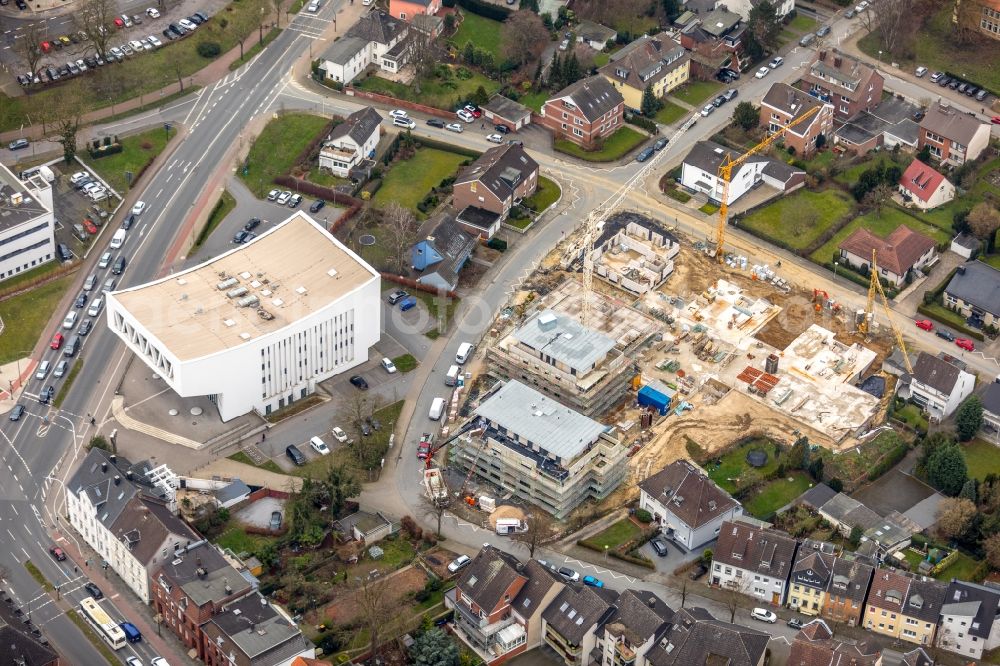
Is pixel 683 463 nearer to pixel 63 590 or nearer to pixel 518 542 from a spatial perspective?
pixel 518 542

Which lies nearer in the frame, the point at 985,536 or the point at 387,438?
the point at 985,536

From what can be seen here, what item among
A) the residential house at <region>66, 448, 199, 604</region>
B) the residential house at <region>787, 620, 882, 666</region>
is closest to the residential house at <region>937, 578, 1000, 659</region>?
the residential house at <region>787, 620, 882, 666</region>

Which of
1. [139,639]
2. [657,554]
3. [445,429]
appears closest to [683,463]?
[657,554]

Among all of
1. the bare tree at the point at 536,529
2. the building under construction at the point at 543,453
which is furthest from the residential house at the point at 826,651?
the building under construction at the point at 543,453

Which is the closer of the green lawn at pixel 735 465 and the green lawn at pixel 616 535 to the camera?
the green lawn at pixel 616 535

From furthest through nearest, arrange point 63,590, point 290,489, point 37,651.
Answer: point 290,489 < point 63,590 < point 37,651

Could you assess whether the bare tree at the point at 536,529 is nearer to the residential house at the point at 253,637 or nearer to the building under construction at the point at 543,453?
the building under construction at the point at 543,453

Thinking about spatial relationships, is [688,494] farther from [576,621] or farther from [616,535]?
[576,621]

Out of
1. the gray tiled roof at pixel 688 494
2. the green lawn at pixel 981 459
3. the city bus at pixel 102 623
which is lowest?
the green lawn at pixel 981 459
